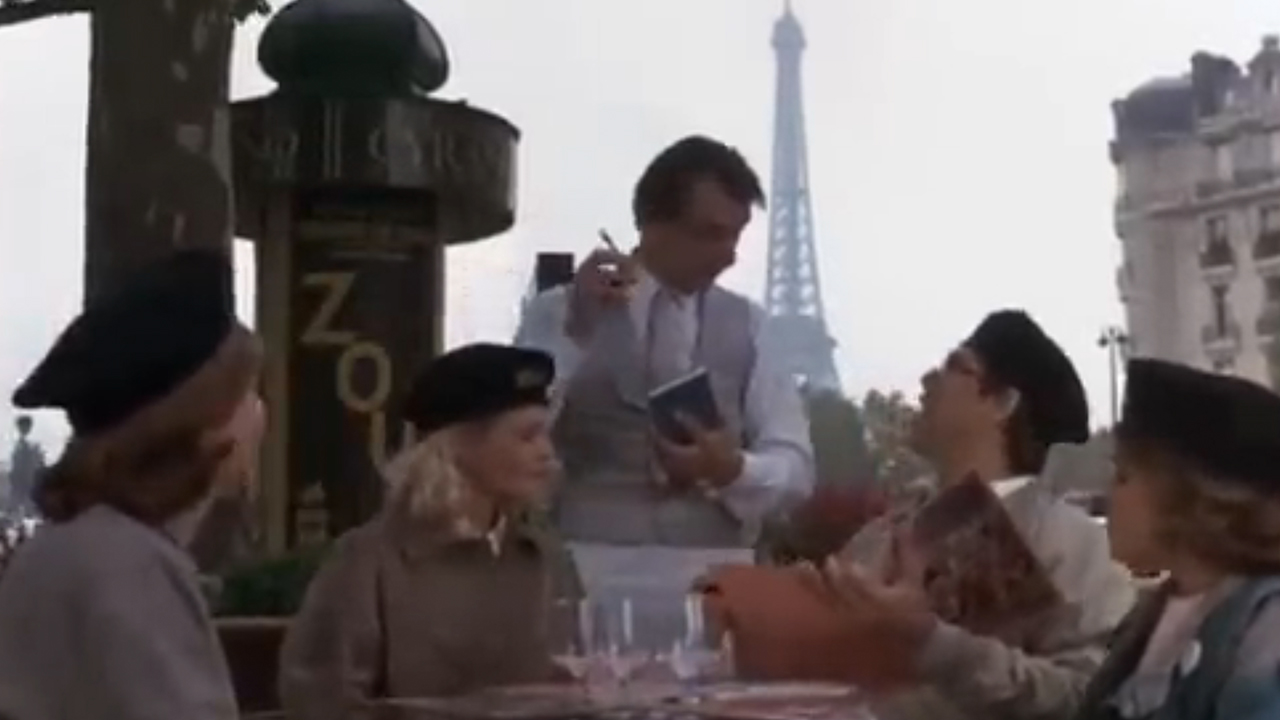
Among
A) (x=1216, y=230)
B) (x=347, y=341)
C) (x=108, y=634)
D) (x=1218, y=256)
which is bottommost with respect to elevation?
(x=108, y=634)

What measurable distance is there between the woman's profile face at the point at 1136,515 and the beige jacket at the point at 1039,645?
0.25 m

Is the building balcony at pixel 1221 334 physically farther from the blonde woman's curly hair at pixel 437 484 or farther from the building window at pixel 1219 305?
the blonde woman's curly hair at pixel 437 484

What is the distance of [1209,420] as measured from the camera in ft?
10.1

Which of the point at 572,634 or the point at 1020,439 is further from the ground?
the point at 1020,439

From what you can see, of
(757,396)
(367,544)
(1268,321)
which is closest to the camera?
(367,544)

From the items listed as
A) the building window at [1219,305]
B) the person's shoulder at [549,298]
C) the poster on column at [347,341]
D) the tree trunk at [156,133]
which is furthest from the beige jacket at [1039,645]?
the building window at [1219,305]

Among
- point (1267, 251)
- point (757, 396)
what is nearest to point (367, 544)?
point (757, 396)

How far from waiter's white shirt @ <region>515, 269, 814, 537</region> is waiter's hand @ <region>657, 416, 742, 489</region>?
0.22ft

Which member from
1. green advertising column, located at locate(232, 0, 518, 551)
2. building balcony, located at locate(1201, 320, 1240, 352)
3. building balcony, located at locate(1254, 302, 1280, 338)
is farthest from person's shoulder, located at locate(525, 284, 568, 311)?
building balcony, located at locate(1254, 302, 1280, 338)

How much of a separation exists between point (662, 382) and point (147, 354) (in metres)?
→ 1.30

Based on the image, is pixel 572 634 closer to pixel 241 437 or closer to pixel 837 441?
pixel 241 437

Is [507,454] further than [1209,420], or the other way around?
[507,454]

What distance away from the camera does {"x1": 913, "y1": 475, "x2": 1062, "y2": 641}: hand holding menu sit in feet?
10.9

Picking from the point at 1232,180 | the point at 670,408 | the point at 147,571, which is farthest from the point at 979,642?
the point at 1232,180
